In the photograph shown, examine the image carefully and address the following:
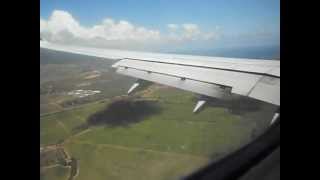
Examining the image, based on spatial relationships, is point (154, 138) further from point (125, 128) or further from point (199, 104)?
point (199, 104)

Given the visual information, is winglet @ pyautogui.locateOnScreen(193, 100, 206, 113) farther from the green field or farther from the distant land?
the distant land

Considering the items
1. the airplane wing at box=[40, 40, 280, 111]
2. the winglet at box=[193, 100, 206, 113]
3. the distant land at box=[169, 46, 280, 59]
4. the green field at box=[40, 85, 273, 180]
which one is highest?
the distant land at box=[169, 46, 280, 59]

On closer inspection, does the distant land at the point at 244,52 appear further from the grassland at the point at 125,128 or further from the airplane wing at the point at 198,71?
the grassland at the point at 125,128

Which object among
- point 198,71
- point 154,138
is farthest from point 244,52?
point 154,138

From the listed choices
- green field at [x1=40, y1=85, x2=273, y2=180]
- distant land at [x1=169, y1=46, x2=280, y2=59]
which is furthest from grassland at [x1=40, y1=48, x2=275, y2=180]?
distant land at [x1=169, y1=46, x2=280, y2=59]
